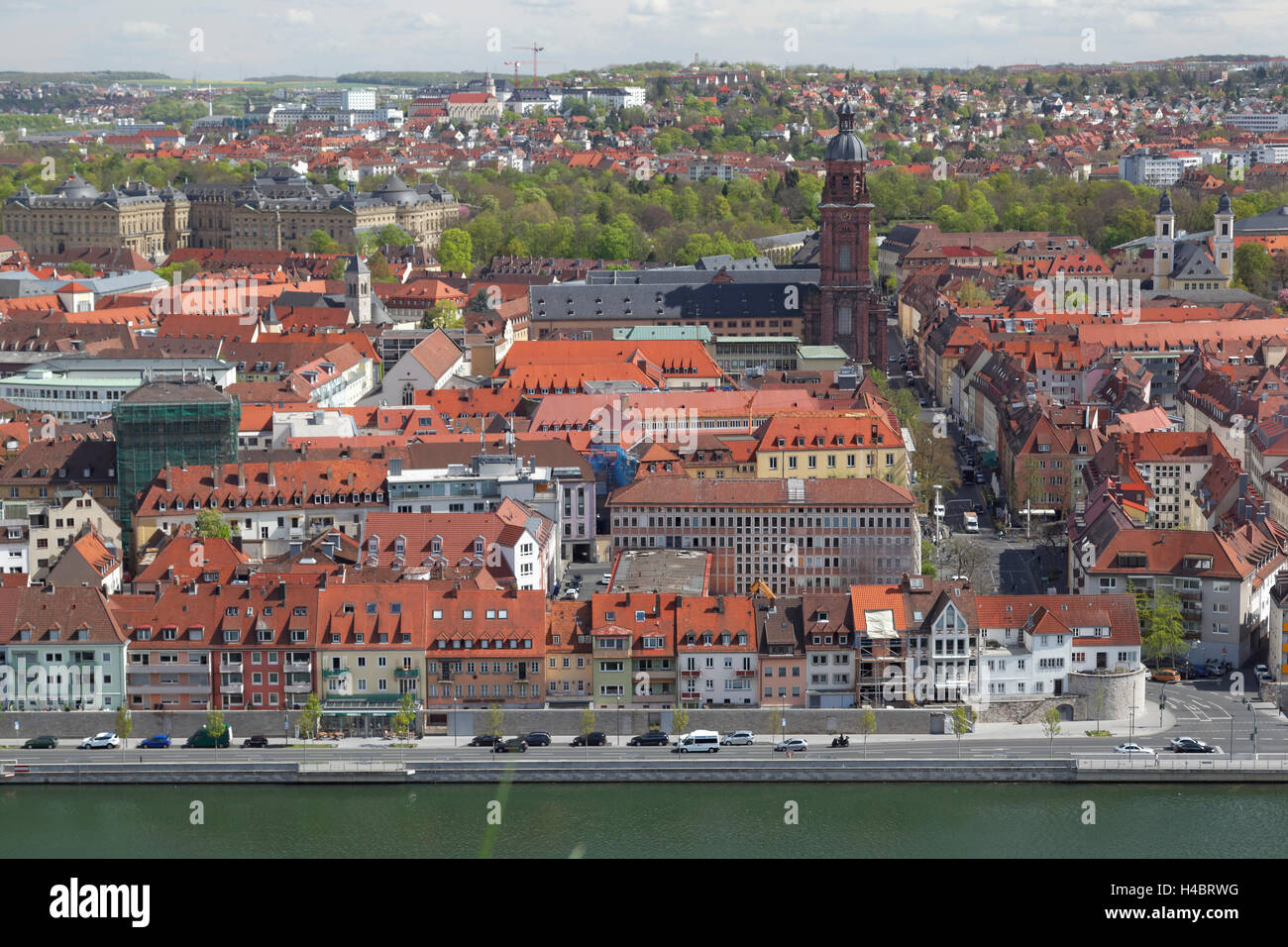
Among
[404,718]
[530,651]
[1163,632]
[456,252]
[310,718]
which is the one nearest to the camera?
[404,718]

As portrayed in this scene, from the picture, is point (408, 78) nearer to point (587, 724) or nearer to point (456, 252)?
point (456, 252)

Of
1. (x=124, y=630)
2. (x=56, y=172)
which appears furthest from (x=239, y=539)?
(x=56, y=172)

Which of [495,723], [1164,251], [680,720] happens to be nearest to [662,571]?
[680,720]

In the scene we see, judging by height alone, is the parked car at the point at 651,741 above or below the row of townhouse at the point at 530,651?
below

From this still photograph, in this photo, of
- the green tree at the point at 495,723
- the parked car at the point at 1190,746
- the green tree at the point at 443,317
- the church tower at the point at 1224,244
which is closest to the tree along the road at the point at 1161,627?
the parked car at the point at 1190,746

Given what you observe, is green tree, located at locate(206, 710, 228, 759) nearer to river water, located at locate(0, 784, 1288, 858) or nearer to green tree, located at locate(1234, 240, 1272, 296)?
river water, located at locate(0, 784, 1288, 858)

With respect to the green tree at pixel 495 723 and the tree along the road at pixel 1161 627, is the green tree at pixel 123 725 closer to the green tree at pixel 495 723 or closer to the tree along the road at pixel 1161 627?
the green tree at pixel 495 723

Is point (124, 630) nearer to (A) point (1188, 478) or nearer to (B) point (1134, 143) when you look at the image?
(A) point (1188, 478)
